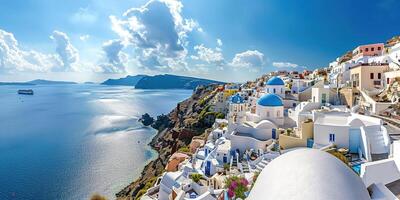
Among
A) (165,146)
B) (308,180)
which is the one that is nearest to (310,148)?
(308,180)

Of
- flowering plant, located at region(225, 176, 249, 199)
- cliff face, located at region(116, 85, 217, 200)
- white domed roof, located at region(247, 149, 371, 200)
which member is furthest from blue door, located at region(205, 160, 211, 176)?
white domed roof, located at region(247, 149, 371, 200)

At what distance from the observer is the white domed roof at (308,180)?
13.7 feet

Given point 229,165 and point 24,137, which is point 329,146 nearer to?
point 229,165

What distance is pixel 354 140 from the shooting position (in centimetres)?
1711

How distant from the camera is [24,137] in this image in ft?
206

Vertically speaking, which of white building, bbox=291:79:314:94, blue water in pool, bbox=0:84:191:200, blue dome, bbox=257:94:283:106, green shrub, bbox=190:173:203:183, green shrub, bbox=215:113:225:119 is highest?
white building, bbox=291:79:314:94

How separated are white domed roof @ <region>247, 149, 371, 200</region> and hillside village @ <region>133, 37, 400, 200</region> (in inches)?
0.6

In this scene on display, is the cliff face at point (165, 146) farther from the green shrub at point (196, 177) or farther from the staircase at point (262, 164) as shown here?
the staircase at point (262, 164)

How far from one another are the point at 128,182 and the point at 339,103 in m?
28.8

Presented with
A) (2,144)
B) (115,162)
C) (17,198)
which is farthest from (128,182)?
(2,144)

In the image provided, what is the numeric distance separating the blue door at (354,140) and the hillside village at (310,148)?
0.05 meters

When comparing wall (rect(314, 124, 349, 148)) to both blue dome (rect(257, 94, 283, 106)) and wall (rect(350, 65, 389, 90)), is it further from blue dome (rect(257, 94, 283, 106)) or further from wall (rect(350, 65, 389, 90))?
wall (rect(350, 65, 389, 90))

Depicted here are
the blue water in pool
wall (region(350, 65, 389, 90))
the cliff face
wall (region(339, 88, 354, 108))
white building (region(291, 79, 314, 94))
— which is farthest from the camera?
the blue water in pool

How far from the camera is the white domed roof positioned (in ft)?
13.7
